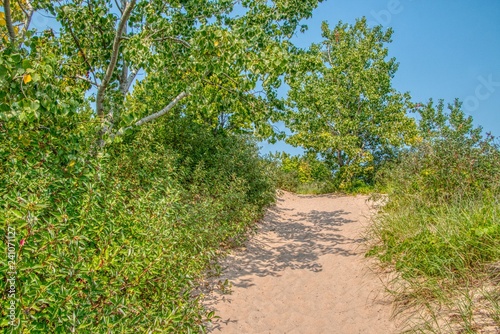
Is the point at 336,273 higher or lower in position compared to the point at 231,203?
lower

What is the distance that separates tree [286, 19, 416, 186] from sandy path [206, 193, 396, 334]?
26.3 feet

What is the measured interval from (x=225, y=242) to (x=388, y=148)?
48.6 ft

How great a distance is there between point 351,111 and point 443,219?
42.5 ft

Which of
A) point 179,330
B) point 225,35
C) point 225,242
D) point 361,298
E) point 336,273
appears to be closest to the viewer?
point 179,330

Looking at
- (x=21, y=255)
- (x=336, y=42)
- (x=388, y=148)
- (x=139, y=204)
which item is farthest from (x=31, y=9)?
(x=388, y=148)

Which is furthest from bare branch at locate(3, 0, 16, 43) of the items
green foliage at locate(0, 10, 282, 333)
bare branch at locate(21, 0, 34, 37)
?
bare branch at locate(21, 0, 34, 37)

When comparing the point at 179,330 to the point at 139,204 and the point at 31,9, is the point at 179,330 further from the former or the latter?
the point at 31,9

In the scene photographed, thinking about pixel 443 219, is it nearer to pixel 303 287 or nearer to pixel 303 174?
pixel 303 287

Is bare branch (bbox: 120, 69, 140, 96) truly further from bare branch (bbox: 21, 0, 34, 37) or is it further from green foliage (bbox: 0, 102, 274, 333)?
green foliage (bbox: 0, 102, 274, 333)

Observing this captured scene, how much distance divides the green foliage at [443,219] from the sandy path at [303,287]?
624 millimetres

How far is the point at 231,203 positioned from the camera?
8.38 metres

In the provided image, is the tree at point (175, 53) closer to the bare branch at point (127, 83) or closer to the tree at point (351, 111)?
the bare branch at point (127, 83)

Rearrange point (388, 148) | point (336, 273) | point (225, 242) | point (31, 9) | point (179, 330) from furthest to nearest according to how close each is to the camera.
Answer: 1. point (388, 148)
2. point (225, 242)
3. point (31, 9)
4. point (336, 273)
5. point (179, 330)

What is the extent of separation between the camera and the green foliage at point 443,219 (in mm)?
4754
